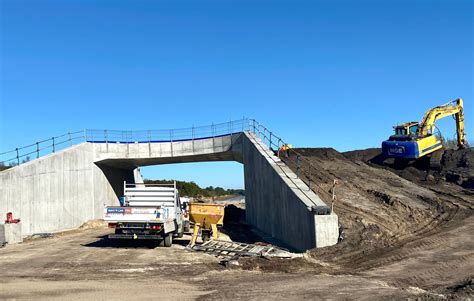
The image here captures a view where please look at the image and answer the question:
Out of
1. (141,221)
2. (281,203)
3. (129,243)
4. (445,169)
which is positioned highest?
(445,169)

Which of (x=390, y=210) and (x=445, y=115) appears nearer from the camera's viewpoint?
(x=390, y=210)

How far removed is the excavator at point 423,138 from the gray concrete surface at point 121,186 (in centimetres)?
1194

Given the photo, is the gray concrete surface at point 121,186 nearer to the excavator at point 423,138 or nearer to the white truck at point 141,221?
the white truck at point 141,221

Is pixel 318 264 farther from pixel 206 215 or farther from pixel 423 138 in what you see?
pixel 423 138

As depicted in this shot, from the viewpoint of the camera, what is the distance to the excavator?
32750mm

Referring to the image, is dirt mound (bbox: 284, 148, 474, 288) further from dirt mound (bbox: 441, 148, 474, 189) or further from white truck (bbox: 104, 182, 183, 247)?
white truck (bbox: 104, 182, 183, 247)

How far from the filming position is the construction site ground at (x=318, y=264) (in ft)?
33.2

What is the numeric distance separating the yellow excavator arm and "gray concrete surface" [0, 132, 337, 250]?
14.6 metres

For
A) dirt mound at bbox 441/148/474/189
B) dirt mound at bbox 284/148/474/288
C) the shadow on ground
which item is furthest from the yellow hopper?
dirt mound at bbox 441/148/474/189

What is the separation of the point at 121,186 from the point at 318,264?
28.3 metres

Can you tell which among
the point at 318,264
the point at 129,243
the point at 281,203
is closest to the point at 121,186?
the point at 129,243

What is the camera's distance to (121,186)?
39.0 meters

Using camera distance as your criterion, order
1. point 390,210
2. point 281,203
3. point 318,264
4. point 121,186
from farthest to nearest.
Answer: point 121,186
point 281,203
point 390,210
point 318,264

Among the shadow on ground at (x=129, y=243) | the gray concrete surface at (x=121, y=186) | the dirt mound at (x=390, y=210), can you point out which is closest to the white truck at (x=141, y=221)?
the shadow on ground at (x=129, y=243)
